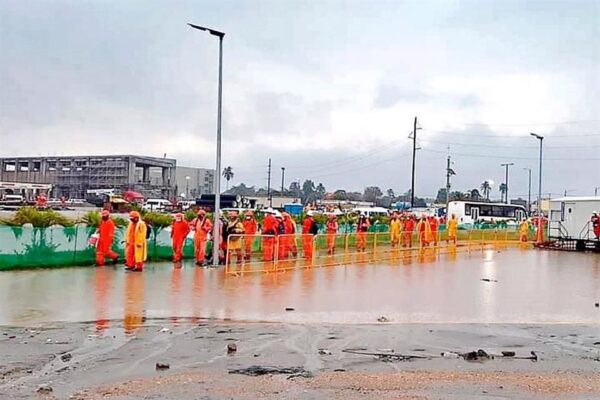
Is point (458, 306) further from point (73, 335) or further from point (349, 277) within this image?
point (73, 335)

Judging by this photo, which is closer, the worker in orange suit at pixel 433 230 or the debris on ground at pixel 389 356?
the debris on ground at pixel 389 356

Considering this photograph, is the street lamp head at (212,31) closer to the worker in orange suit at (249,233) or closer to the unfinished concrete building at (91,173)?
the worker in orange suit at (249,233)

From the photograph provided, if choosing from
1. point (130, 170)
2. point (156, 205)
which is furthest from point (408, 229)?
point (130, 170)

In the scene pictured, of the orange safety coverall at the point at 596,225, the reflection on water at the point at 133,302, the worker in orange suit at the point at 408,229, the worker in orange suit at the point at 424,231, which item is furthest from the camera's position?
the orange safety coverall at the point at 596,225

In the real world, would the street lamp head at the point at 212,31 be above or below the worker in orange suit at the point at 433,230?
above

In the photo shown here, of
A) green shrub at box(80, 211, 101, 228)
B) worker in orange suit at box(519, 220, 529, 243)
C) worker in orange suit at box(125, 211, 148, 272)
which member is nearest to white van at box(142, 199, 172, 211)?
worker in orange suit at box(519, 220, 529, 243)

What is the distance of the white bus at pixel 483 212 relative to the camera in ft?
244

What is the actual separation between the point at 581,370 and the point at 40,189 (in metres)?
76.5

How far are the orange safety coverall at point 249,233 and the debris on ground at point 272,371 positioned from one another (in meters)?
15.4

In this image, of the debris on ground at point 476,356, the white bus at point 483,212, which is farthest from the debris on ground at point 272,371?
the white bus at point 483,212

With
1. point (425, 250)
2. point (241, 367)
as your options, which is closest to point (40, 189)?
point (425, 250)

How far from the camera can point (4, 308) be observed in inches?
529

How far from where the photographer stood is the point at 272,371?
829 centimetres

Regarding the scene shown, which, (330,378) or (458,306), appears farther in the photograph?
(458,306)
